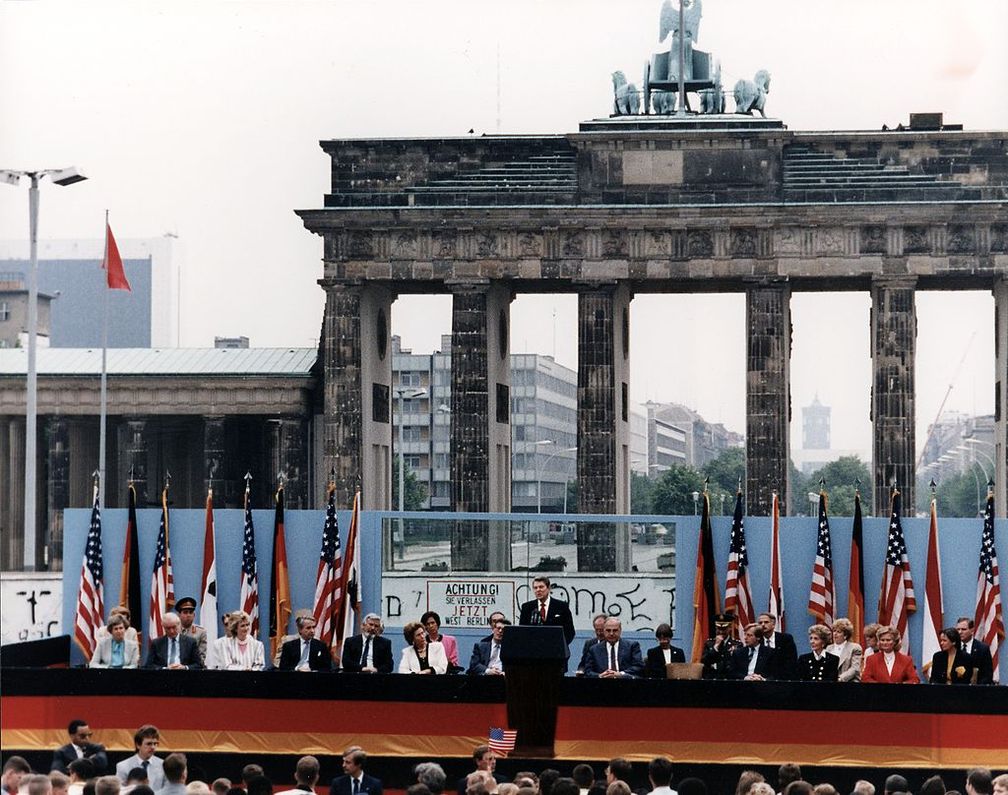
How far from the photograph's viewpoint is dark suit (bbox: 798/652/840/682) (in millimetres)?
22891

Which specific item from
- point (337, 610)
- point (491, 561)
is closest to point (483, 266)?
point (491, 561)

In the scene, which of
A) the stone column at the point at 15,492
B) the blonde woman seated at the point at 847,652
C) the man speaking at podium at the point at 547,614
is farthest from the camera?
the stone column at the point at 15,492

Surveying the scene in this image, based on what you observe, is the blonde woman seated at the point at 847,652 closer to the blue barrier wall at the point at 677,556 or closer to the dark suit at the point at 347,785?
the blue barrier wall at the point at 677,556

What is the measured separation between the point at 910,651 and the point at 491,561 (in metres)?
8.00

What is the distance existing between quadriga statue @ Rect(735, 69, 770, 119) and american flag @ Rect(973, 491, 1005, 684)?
4157cm

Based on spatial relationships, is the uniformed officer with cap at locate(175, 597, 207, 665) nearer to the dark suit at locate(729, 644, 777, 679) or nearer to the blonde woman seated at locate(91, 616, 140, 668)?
the blonde woman seated at locate(91, 616, 140, 668)

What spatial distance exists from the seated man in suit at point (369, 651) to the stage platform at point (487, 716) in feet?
5.82

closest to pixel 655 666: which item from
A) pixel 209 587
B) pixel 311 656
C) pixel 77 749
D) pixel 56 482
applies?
pixel 311 656

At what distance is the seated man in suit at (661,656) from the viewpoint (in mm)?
23375

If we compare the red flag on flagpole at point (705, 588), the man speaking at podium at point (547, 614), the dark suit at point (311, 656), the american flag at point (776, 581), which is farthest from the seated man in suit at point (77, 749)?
the american flag at point (776, 581)

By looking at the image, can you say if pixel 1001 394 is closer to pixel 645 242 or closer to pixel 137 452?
pixel 645 242

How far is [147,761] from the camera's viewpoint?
713 inches

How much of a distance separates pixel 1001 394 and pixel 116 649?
1829 inches

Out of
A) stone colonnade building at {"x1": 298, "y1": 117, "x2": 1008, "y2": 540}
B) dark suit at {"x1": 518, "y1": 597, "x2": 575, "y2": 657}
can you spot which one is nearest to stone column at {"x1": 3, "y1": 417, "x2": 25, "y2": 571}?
stone colonnade building at {"x1": 298, "y1": 117, "x2": 1008, "y2": 540}
